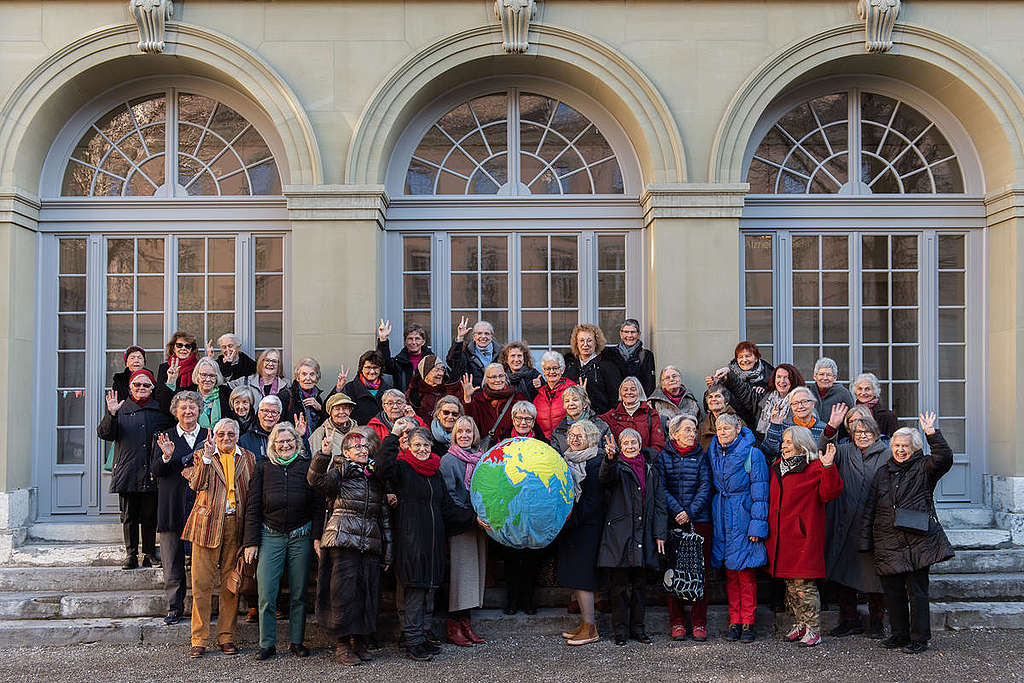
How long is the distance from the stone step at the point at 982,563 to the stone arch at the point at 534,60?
4116 millimetres

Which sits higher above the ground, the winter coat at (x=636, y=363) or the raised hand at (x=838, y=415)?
the winter coat at (x=636, y=363)

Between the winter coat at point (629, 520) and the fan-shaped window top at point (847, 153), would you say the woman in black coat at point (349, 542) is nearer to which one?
the winter coat at point (629, 520)

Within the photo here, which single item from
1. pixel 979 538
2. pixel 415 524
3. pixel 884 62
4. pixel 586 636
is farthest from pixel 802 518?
pixel 884 62

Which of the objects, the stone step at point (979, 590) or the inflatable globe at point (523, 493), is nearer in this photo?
the inflatable globe at point (523, 493)

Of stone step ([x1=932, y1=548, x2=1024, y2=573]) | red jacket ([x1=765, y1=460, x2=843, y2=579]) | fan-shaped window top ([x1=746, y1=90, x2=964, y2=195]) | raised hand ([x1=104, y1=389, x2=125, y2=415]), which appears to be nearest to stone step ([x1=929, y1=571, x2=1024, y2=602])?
stone step ([x1=932, y1=548, x2=1024, y2=573])

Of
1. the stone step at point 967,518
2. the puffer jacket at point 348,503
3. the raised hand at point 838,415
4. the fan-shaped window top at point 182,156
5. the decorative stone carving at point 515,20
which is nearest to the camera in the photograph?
the puffer jacket at point 348,503

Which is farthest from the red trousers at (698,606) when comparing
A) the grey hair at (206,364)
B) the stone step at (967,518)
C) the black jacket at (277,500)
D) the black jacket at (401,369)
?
the grey hair at (206,364)

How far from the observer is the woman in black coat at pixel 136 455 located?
727cm

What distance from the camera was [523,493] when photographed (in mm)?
5965

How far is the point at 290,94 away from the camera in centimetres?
831

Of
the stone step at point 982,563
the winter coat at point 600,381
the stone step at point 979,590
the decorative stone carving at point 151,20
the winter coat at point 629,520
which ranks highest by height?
the decorative stone carving at point 151,20

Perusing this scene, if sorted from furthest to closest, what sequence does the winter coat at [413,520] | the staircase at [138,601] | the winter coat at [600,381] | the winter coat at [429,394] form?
1. the winter coat at [600,381]
2. the winter coat at [429,394]
3. the staircase at [138,601]
4. the winter coat at [413,520]

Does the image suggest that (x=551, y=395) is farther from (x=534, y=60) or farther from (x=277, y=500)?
(x=534, y=60)

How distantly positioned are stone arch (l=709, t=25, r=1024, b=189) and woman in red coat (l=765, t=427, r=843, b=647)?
3052 millimetres
